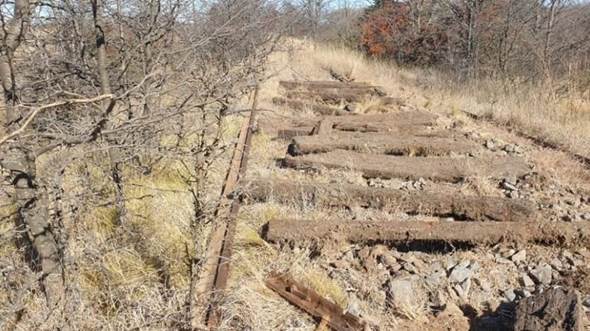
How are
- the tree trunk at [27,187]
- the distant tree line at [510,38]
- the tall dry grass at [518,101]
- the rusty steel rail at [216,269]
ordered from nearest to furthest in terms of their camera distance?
the tree trunk at [27,187]
the rusty steel rail at [216,269]
the tall dry grass at [518,101]
the distant tree line at [510,38]

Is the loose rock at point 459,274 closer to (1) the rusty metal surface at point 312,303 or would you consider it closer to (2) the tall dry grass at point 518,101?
(1) the rusty metal surface at point 312,303

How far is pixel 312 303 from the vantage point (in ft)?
9.90

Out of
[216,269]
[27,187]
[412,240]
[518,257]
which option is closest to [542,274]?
[518,257]

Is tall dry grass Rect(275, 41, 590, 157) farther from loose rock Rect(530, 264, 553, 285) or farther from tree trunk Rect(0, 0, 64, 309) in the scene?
tree trunk Rect(0, 0, 64, 309)

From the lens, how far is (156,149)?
3250 mm

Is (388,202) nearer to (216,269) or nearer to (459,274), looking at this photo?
(459,274)

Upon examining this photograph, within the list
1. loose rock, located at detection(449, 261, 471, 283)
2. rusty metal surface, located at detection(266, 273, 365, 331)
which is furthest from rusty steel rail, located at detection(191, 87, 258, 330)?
loose rock, located at detection(449, 261, 471, 283)

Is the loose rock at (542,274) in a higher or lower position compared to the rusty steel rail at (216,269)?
lower

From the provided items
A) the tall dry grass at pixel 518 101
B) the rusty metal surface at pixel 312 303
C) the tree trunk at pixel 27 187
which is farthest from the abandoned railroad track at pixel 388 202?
the tall dry grass at pixel 518 101

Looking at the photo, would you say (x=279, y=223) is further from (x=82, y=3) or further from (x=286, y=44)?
(x=286, y=44)

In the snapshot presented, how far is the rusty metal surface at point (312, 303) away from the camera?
9.23 ft

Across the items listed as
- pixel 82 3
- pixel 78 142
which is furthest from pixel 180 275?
pixel 82 3

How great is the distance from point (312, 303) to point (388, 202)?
1.79 metres

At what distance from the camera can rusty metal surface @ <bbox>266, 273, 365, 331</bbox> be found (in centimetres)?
281
